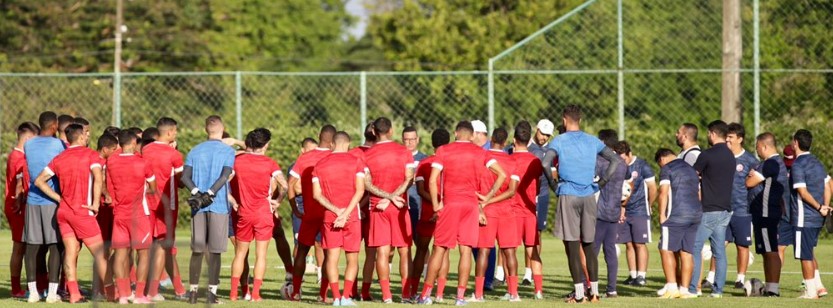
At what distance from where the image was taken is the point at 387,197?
46.7ft

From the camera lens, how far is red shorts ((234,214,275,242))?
1458cm

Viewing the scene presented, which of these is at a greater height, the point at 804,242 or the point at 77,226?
the point at 77,226

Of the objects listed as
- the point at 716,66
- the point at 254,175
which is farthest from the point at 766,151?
the point at 716,66

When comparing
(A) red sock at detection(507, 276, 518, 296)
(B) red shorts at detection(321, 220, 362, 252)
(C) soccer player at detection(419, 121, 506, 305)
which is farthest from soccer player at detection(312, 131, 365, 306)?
(A) red sock at detection(507, 276, 518, 296)

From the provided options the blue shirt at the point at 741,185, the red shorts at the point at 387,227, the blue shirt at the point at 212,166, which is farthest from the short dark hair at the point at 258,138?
the blue shirt at the point at 741,185

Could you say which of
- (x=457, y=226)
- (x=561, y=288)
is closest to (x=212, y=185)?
(x=457, y=226)

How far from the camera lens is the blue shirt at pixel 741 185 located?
16.5 m

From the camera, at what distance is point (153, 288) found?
7.63 m

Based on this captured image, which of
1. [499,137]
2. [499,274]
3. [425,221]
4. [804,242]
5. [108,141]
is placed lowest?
[499,274]

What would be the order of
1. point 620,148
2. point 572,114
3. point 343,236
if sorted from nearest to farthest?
point 343,236
point 572,114
point 620,148

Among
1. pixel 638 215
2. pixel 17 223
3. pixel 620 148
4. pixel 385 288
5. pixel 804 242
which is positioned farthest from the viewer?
pixel 638 215

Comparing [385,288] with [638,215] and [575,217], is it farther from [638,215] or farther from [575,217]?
[638,215]

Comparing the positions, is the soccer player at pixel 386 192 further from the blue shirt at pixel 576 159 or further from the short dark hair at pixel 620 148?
the short dark hair at pixel 620 148

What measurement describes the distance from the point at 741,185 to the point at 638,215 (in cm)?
149
